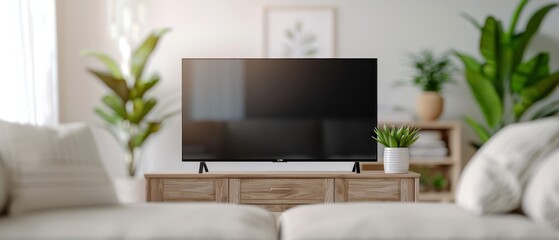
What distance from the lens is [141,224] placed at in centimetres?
242

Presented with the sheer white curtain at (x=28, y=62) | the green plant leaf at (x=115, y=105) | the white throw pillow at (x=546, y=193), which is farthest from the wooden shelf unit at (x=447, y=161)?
the white throw pillow at (x=546, y=193)

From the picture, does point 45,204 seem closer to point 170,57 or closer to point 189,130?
point 189,130

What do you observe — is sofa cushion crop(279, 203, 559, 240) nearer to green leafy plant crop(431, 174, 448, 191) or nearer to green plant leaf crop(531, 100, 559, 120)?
green leafy plant crop(431, 174, 448, 191)

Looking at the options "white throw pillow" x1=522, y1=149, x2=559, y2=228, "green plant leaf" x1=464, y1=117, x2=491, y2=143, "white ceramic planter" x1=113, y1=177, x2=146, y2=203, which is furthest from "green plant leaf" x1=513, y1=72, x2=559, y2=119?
"white throw pillow" x1=522, y1=149, x2=559, y2=228

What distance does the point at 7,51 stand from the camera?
15.2 ft

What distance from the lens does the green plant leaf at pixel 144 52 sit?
207 inches

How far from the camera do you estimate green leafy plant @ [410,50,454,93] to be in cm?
547

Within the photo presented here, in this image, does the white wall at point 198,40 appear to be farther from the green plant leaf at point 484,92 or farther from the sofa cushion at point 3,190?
the sofa cushion at point 3,190

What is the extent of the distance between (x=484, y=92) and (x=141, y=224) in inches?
139

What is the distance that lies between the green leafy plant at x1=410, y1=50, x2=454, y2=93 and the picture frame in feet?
1.91

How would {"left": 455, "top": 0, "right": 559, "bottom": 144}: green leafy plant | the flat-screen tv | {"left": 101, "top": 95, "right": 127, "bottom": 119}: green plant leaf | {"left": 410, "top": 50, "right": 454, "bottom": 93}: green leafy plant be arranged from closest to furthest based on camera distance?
the flat-screen tv
{"left": 101, "top": 95, "right": 127, "bottom": 119}: green plant leaf
{"left": 455, "top": 0, "right": 559, "bottom": 144}: green leafy plant
{"left": 410, "top": 50, "right": 454, "bottom": 93}: green leafy plant

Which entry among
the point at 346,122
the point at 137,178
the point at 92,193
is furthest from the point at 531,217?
the point at 137,178

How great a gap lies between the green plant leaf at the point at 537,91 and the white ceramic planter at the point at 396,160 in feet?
3.99

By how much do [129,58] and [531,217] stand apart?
370 cm
